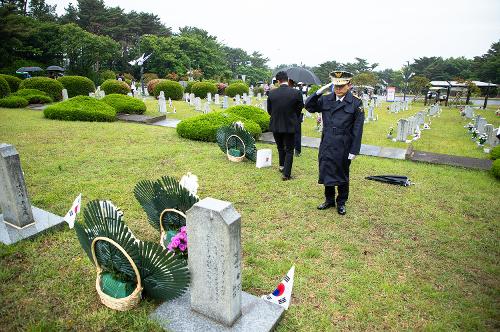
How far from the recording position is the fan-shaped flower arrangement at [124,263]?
230 cm

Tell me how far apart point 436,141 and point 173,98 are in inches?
690

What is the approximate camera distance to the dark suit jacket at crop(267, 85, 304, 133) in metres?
5.45

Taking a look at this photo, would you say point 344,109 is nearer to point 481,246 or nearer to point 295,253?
point 295,253

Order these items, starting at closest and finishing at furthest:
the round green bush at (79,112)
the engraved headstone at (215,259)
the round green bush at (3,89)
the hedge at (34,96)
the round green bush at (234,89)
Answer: the engraved headstone at (215,259) < the round green bush at (79,112) < the hedge at (34,96) < the round green bush at (3,89) < the round green bush at (234,89)

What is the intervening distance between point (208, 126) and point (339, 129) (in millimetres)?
5127

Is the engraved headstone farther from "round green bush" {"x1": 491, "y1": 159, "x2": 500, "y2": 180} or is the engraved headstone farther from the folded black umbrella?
"round green bush" {"x1": 491, "y1": 159, "x2": 500, "y2": 180}

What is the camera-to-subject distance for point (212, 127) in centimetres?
855

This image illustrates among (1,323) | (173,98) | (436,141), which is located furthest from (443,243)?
(173,98)

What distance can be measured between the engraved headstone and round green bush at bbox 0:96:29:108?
52.1 ft

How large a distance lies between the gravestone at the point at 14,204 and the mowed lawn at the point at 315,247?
0.20 metres

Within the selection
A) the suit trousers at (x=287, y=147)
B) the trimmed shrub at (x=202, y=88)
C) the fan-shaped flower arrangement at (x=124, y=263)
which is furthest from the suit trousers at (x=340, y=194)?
the trimmed shrub at (x=202, y=88)

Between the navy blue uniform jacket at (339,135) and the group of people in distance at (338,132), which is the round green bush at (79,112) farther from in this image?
the navy blue uniform jacket at (339,135)

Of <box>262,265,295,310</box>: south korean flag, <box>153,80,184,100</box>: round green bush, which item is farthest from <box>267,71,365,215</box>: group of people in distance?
<box>153,80,184,100</box>: round green bush

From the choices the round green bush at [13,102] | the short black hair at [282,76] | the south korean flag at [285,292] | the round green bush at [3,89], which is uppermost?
the short black hair at [282,76]
